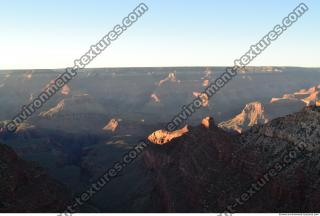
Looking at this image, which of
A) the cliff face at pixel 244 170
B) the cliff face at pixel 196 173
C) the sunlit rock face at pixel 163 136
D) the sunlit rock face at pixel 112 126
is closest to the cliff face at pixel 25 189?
the cliff face at pixel 196 173

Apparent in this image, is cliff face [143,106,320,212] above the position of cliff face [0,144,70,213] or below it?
below

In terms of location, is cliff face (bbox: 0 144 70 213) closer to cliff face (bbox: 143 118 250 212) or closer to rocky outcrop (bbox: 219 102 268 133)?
cliff face (bbox: 143 118 250 212)

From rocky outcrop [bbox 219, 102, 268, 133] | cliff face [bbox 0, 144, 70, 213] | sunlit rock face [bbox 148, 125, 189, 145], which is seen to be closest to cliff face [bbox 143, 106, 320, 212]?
sunlit rock face [bbox 148, 125, 189, 145]

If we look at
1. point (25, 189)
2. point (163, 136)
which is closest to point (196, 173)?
point (25, 189)

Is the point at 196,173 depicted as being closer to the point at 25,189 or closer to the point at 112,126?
the point at 25,189

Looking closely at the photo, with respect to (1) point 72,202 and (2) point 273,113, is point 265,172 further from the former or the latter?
(2) point 273,113

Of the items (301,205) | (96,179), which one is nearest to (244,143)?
(301,205)
